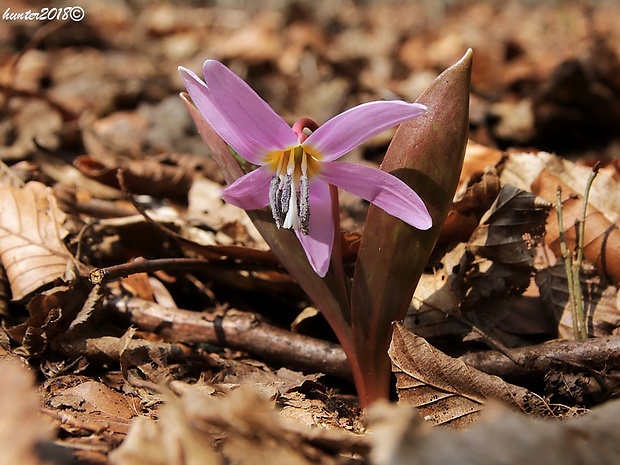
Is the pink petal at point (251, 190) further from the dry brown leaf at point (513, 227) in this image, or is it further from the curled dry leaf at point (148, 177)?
the curled dry leaf at point (148, 177)

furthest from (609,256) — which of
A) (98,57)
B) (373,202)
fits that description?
(98,57)

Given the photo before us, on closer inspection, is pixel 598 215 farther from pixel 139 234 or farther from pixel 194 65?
pixel 194 65

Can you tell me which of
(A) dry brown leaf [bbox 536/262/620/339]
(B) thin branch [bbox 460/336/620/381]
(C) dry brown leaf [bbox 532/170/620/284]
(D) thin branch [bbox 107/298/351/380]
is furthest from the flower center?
(C) dry brown leaf [bbox 532/170/620/284]

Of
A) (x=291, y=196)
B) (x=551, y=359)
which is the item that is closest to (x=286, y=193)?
(x=291, y=196)

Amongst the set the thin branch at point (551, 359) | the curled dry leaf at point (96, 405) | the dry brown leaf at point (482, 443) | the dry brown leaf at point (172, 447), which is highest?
the dry brown leaf at point (482, 443)

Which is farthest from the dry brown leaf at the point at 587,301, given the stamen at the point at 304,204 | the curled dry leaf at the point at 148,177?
the curled dry leaf at the point at 148,177
